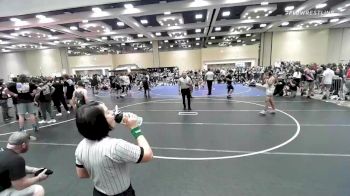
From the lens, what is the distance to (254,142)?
522 cm

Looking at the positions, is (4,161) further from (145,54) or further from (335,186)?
(145,54)

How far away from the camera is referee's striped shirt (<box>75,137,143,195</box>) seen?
133 cm

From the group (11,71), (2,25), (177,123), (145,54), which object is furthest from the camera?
(11,71)

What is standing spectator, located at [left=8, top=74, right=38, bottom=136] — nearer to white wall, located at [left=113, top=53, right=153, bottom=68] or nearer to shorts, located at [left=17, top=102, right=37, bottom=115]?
shorts, located at [left=17, top=102, right=37, bottom=115]

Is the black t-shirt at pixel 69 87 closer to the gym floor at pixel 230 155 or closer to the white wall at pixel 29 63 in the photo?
the gym floor at pixel 230 155

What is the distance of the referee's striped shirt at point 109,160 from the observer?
133 centimetres

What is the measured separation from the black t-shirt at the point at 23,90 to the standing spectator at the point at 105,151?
6.35 m

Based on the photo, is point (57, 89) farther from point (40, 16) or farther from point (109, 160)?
point (109, 160)

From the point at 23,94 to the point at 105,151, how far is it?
21.9 ft

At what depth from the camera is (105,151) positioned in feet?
4.42

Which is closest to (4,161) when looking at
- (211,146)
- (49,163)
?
(49,163)

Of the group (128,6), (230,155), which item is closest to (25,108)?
(230,155)

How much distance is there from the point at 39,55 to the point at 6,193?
34.2 meters

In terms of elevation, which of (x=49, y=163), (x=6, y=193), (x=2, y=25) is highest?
(x=2, y=25)
